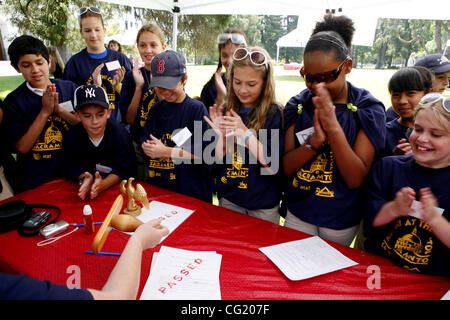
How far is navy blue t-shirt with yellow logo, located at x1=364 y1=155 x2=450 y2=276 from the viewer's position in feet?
4.15

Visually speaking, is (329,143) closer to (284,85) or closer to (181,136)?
(181,136)

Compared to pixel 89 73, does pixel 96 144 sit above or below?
below

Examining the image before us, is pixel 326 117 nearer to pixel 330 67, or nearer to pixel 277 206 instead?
pixel 330 67

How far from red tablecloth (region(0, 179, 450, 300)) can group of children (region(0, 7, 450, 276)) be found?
155 mm

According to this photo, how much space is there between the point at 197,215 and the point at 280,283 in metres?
0.74

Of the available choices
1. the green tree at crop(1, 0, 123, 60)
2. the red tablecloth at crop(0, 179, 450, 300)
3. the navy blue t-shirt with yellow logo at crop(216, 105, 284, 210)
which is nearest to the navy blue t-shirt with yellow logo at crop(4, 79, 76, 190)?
the red tablecloth at crop(0, 179, 450, 300)

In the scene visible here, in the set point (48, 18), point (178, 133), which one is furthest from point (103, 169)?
point (48, 18)

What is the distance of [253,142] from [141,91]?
1764 millimetres

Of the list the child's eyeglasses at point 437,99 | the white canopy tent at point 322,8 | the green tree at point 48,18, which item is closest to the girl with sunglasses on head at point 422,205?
the child's eyeglasses at point 437,99

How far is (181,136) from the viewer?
6.92 feet

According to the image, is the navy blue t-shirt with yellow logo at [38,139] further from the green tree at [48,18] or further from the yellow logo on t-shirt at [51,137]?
the green tree at [48,18]

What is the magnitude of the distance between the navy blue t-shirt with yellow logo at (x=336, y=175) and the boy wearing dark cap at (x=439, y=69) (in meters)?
1.51

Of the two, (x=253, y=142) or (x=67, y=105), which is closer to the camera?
(x=253, y=142)

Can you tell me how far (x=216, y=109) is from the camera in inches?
81.4
